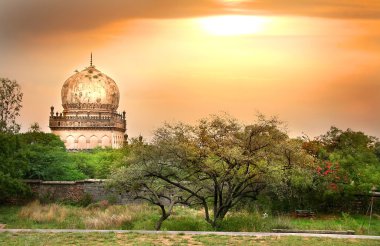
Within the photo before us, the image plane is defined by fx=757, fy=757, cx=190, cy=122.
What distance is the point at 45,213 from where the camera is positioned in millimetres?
30391

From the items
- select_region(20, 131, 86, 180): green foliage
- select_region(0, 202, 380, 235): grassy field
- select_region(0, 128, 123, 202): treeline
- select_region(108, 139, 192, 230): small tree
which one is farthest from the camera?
select_region(20, 131, 86, 180): green foliage

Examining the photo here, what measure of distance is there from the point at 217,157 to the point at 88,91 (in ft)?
138

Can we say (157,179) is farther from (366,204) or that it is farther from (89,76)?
(89,76)

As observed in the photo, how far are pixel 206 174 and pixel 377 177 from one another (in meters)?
9.78

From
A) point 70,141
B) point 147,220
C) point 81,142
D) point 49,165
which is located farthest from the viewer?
point 81,142

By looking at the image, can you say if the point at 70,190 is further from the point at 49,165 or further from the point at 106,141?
the point at 106,141

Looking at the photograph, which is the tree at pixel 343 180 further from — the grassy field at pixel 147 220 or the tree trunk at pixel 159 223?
the tree trunk at pixel 159 223

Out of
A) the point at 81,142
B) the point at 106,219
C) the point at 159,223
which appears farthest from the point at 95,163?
the point at 159,223

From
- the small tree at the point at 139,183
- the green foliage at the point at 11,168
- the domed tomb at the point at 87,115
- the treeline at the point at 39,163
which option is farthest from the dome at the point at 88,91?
the small tree at the point at 139,183

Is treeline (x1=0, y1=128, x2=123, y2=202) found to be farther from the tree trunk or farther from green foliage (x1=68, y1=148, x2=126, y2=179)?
the tree trunk

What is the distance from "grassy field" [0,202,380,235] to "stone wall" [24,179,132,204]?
2.91 metres

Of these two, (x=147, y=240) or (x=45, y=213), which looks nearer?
(x=147, y=240)

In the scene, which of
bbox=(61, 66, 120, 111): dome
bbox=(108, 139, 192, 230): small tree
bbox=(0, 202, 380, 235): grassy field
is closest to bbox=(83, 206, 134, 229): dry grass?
bbox=(0, 202, 380, 235): grassy field

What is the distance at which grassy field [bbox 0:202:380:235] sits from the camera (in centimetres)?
2619
